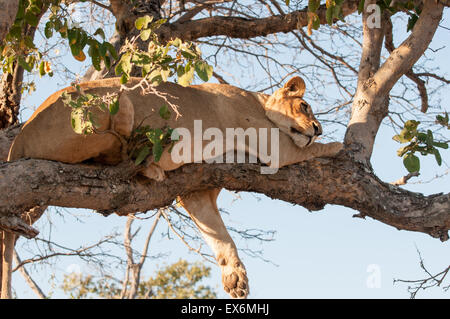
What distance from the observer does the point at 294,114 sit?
212 inches

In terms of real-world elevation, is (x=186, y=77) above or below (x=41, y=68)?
below

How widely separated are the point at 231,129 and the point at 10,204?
5.97ft

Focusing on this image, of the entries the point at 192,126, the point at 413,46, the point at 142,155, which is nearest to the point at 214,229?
the point at 192,126

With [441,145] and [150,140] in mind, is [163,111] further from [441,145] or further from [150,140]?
[441,145]

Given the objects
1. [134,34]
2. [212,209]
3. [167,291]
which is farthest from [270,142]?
[167,291]

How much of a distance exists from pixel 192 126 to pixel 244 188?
58 cm

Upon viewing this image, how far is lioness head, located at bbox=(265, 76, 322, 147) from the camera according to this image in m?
5.21

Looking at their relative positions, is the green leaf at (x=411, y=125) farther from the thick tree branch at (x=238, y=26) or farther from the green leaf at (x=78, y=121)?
the green leaf at (x=78, y=121)

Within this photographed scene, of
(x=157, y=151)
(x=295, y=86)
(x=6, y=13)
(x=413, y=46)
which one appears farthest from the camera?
(x=295, y=86)

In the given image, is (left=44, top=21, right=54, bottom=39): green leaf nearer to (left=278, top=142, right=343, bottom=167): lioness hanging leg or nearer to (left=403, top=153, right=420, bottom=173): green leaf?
(left=278, top=142, right=343, bottom=167): lioness hanging leg

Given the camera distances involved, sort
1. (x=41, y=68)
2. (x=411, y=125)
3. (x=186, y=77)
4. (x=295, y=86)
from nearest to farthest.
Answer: (x=186, y=77), (x=411, y=125), (x=41, y=68), (x=295, y=86)

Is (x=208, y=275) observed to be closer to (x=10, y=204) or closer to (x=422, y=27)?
(x=422, y=27)

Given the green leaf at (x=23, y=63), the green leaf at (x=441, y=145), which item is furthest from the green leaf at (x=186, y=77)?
the green leaf at (x=441, y=145)

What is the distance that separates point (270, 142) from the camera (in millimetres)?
5055
